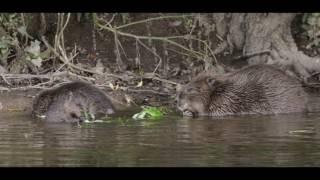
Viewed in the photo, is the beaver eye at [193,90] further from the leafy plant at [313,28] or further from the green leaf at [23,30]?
the leafy plant at [313,28]

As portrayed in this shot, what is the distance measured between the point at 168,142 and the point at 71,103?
1.76 meters

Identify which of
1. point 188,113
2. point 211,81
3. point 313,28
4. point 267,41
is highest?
point 313,28

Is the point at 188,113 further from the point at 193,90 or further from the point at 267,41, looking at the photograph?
the point at 267,41

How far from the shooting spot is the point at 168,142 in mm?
5172

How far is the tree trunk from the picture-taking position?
9062 mm

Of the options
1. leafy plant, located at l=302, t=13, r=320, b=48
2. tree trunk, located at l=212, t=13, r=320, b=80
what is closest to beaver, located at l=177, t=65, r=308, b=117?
tree trunk, located at l=212, t=13, r=320, b=80

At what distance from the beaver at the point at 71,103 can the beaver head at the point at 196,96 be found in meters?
0.67

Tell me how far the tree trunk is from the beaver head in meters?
1.78

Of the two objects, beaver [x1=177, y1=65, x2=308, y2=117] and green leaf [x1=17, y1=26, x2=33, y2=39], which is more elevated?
green leaf [x1=17, y1=26, x2=33, y2=39]

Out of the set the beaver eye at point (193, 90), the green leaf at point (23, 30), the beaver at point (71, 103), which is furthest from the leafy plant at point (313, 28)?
the beaver at point (71, 103)

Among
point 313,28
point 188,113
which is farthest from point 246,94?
point 313,28

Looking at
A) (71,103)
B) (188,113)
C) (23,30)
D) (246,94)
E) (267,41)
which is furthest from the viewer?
(267,41)

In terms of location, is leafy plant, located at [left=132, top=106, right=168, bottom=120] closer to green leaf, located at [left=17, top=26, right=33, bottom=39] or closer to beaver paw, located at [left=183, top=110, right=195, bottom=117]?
beaver paw, located at [left=183, top=110, right=195, bottom=117]

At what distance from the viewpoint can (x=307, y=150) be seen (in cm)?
474
